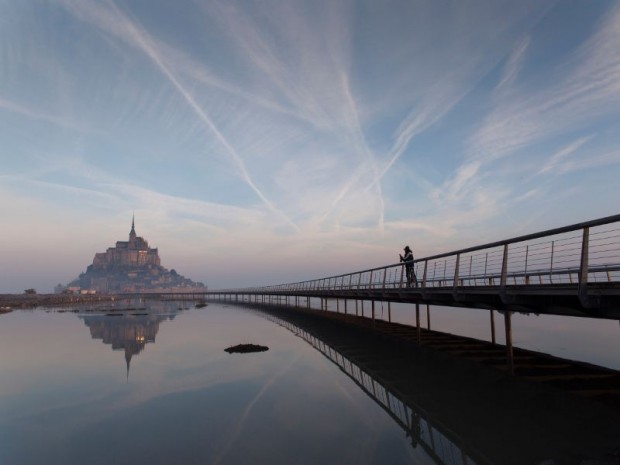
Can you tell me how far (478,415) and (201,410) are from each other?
8813mm

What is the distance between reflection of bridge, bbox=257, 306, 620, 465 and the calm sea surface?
0.19 metres

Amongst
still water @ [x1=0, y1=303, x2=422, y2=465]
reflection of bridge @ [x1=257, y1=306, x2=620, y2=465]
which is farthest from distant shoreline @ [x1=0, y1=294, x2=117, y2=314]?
reflection of bridge @ [x1=257, y1=306, x2=620, y2=465]

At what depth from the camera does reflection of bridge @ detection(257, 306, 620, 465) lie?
30.4ft

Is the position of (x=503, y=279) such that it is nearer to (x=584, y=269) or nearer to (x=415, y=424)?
(x=584, y=269)

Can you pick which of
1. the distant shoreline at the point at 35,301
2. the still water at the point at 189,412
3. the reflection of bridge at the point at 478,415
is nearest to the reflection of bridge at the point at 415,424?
the reflection of bridge at the point at 478,415

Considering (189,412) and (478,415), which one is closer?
(478,415)

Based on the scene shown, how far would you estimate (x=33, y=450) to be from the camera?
10188 mm

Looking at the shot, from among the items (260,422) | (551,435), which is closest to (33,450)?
(260,422)

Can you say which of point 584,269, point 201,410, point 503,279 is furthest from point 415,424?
point 201,410

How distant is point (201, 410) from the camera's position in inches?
520

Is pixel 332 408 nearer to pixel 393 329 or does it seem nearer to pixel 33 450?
pixel 33 450

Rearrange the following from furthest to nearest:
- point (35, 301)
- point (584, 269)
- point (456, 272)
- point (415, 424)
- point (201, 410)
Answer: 1. point (35, 301)
2. point (456, 272)
3. point (201, 410)
4. point (415, 424)
5. point (584, 269)

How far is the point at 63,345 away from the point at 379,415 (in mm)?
26909

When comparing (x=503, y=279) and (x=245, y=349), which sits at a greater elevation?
(x=503, y=279)
